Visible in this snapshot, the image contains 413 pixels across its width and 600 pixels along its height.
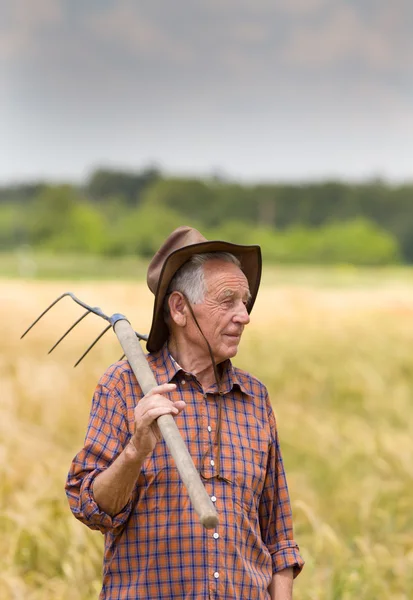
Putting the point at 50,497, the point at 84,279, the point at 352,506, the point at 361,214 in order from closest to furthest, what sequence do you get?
the point at 50,497, the point at 352,506, the point at 84,279, the point at 361,214

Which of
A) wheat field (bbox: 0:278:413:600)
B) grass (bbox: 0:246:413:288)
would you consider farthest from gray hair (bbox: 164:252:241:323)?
grass (bbox: 0:246:413:288)

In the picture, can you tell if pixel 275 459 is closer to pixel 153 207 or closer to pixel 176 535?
pixel 176 535

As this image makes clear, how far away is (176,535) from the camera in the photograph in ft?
8.38

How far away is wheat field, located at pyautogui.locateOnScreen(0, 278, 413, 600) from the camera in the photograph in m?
4.81

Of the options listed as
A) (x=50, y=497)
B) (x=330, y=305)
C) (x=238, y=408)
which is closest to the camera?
(x=238, y=408)

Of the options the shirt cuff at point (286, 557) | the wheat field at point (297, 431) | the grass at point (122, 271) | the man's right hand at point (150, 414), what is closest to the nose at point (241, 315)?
the man's right hand at point (150, 414)

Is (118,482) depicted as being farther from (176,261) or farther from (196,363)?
(176,261)

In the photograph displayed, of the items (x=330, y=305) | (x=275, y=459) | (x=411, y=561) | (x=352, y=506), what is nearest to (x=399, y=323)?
(x=330, y=305)

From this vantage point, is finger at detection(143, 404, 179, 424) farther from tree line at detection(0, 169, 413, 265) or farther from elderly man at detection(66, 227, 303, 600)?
tree line at detection(0, 169, 413, 265)

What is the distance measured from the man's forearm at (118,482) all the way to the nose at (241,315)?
17.6 inches

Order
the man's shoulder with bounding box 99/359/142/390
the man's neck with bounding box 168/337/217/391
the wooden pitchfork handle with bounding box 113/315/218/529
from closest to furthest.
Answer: the wooden pitchfork handle with bounding box 113/315/218/529 → the man's shoulder with bounding box 99/359/142/390 → the man's neck with bounding box 168/337/217/391

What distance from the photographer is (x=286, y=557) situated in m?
2.77

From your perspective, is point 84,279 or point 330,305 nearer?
point 330,305

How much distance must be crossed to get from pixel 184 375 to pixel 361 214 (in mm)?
12812
